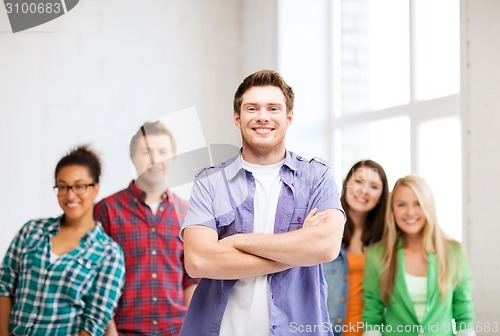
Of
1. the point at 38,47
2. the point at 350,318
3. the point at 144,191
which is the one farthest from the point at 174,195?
the point at 38,47

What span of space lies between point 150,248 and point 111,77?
1446mm

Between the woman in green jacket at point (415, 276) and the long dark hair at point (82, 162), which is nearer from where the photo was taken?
the woman in green jacket at point (415, 276)

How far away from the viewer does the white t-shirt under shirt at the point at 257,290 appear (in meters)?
1.82

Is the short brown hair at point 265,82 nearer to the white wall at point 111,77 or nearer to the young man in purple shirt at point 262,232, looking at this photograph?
the young man in purple shirt at point 262,232

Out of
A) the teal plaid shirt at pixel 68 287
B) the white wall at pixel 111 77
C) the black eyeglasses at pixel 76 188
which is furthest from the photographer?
the white wall at pixel 111 77

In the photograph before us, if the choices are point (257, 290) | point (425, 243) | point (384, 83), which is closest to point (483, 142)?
point (425, 243)

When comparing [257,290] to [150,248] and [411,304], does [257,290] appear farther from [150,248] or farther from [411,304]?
[150,248]

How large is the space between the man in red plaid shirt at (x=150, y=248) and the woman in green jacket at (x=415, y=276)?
28.7 inches

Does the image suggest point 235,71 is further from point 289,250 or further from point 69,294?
point 289,250

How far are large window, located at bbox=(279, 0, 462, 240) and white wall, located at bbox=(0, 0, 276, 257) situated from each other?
262 mm

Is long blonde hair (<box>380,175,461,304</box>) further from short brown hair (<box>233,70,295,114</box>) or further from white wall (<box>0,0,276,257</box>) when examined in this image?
white wall (<box>0,0,276,257</box>)

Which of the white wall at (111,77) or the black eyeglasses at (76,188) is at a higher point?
the white wall at (111,77)
